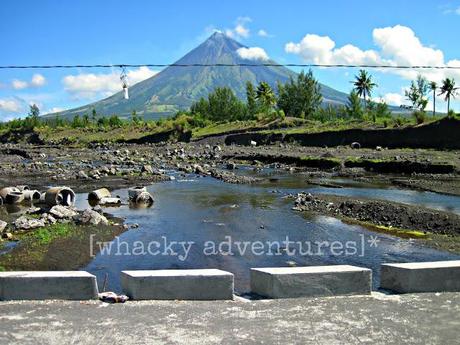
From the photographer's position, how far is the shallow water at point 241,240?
1350 centimetres

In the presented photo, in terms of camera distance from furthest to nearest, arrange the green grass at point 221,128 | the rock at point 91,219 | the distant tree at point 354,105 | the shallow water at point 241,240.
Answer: the distant tree at point 354,105
the green grass at point 221,128
the rock at point 91,219
the shallow water at point 241,240

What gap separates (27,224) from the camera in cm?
1667

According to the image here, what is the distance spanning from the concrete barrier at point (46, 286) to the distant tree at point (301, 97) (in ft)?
302

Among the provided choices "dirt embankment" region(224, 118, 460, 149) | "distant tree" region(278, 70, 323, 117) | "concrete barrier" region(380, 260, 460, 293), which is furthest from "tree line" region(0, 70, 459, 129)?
"concrete barrier" region(380, 260, 460, 293)

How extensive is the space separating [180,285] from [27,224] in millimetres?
11283

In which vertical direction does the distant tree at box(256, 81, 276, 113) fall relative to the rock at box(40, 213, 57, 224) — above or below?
above

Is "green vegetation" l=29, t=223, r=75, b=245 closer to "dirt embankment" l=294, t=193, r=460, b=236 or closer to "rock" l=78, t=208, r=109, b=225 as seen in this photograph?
"rock" l=78, t=208, r=109, b=225

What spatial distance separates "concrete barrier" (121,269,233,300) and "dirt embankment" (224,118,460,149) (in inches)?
1725

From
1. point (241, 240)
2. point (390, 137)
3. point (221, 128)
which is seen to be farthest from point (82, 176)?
point (221, 128)

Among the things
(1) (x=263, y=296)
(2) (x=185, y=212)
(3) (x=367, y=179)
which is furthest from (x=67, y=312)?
(3) (x=367, y=179)

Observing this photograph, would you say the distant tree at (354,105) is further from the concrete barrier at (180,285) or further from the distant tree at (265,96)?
the concrete barrier at (180,285)

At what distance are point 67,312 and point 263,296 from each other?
2.76 metres

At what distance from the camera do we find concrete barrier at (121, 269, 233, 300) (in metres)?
7.14

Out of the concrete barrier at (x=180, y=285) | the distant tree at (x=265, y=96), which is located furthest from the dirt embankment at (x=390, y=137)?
the concrete barrier at (x=180, y=285)
